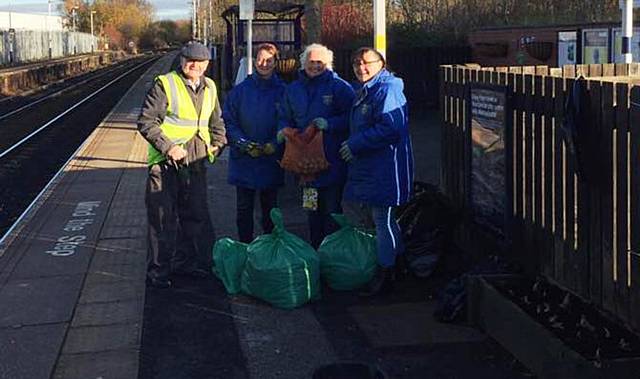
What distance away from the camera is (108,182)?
12391mm

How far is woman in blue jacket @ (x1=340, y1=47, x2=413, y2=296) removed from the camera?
19.7ft

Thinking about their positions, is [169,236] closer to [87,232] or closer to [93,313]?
[93,313]

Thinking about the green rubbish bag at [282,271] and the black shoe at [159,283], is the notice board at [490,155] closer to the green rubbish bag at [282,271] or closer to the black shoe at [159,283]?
the green rubbish bag at [282,271]

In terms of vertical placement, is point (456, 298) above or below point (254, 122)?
below

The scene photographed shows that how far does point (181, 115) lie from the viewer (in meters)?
6.61

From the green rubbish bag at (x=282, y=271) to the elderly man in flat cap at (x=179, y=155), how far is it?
0.82 meters

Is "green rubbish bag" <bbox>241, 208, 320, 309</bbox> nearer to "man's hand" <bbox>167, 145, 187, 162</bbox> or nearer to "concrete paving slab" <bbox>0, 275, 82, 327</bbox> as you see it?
"man's hand" <bbox>167, 145, 187, 162</bbox>

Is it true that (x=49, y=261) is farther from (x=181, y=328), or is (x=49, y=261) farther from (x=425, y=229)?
(x=425, y=229)

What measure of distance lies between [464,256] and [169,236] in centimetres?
221

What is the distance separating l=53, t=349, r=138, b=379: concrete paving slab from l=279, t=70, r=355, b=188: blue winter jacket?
81.9 inches

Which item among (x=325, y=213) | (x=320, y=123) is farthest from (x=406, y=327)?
(x=320, y=123)

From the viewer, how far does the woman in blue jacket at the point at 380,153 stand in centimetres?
599

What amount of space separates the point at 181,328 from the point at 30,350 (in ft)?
2.91

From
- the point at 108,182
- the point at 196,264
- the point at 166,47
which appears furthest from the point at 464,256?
the point at 166,47
